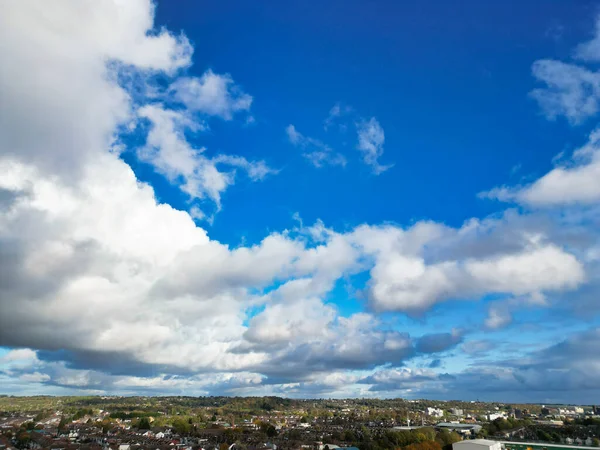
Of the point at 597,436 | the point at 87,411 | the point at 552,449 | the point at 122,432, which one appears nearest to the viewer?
the point at 552,449

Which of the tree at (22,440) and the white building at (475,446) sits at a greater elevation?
the white building at (475,446)

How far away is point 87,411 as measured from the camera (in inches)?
6526

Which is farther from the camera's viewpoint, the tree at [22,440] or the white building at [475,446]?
the tree at [22,440]

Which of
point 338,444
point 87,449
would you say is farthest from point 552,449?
point 87,449

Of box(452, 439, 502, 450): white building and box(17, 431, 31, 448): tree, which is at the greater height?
box(452, 439, 502, 450): white building

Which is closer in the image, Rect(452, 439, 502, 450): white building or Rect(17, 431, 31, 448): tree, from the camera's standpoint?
Rect(452, 439, 502, 450): white building

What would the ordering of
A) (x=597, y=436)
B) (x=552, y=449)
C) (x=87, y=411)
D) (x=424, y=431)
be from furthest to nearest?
(x=87, y=411) < (x=597, y=436) < (x=424, y=431) < (x=552, y=449)

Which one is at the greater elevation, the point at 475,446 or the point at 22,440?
the point at 475,446

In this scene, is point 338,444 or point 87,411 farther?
point 87,411

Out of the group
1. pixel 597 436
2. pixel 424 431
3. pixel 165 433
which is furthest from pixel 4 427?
pixel 597 436

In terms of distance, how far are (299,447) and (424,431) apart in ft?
101

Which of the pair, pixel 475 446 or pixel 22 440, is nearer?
pixel 475 446

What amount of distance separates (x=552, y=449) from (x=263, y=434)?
63.9 meters

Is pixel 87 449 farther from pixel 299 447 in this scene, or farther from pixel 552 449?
pixel 552 449
